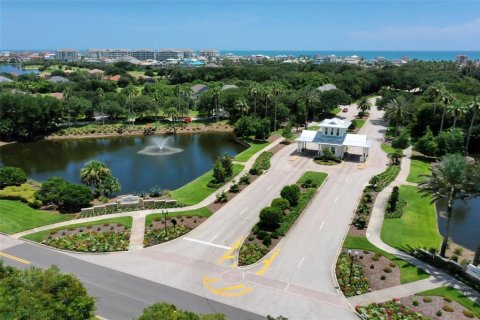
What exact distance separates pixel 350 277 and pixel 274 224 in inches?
436

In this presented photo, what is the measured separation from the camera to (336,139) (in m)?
70.1

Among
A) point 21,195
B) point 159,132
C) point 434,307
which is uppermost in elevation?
point 21,195

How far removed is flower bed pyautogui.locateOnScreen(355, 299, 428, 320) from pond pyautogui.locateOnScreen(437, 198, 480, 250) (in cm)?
1555

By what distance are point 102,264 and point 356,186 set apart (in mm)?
37662

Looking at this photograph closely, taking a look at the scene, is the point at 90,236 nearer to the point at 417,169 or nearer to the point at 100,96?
the point at 417,169

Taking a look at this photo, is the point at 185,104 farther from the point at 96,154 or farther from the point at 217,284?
the point at 217,284

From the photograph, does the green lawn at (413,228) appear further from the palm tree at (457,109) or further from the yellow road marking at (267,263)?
the palm tree at (457,109)

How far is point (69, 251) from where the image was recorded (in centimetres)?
3666

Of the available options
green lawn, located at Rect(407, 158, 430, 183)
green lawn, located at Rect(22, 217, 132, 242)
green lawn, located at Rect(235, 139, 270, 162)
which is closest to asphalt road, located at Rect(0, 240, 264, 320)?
green lawn, located at Rect(22, 217, 132, 242)

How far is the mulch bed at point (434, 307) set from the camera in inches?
1078

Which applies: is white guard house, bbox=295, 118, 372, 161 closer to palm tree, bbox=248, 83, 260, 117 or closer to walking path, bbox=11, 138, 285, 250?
palm tree, bbox=248, 83, 260, 117

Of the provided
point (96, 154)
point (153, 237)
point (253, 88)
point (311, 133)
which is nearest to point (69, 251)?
point (153, 237)

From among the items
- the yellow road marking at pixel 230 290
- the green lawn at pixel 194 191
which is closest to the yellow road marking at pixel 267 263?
the yellow road marking at pixel 230 290

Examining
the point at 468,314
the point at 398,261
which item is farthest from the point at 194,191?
the point at 468,314
